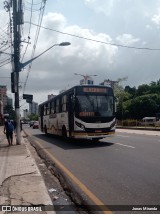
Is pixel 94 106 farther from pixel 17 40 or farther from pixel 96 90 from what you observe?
pixel 17 40

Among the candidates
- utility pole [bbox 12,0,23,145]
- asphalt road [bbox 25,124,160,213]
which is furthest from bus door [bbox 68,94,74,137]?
asphalt road [bbox 25,124,160,213]

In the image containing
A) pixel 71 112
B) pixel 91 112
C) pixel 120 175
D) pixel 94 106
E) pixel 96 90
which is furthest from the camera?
pixel 71 112

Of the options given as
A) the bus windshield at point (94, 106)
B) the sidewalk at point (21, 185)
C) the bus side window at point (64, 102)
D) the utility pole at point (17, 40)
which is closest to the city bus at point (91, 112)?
the bus windshield at point (94, 106)

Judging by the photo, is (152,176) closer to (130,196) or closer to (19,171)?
(130,196)

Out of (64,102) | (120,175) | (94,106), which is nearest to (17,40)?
(64,102)

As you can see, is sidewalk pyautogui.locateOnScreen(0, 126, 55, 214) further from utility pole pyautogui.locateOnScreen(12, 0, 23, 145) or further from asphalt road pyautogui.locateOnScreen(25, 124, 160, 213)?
utility pole pyautogui.locateOnScreen(12, 0, 23, 145)

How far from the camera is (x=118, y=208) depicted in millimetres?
6754

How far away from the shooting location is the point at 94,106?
19.1 meters

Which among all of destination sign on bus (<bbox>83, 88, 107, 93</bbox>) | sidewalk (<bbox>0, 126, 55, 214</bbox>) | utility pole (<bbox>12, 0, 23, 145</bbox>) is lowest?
sidewalk (<bbox>0, 126, 55, 214</bbox>)

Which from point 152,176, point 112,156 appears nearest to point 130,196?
point 152,176

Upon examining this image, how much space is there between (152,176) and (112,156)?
4607mm

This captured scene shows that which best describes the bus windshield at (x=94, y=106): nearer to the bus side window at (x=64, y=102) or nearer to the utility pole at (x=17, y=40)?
the bus side window at (x=64, y=102)

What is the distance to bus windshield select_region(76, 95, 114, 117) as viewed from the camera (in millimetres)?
18828

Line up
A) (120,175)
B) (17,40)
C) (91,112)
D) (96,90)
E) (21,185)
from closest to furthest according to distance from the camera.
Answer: (21,185) < (120,175) < (91,112) < (96,90) < (17,40)
